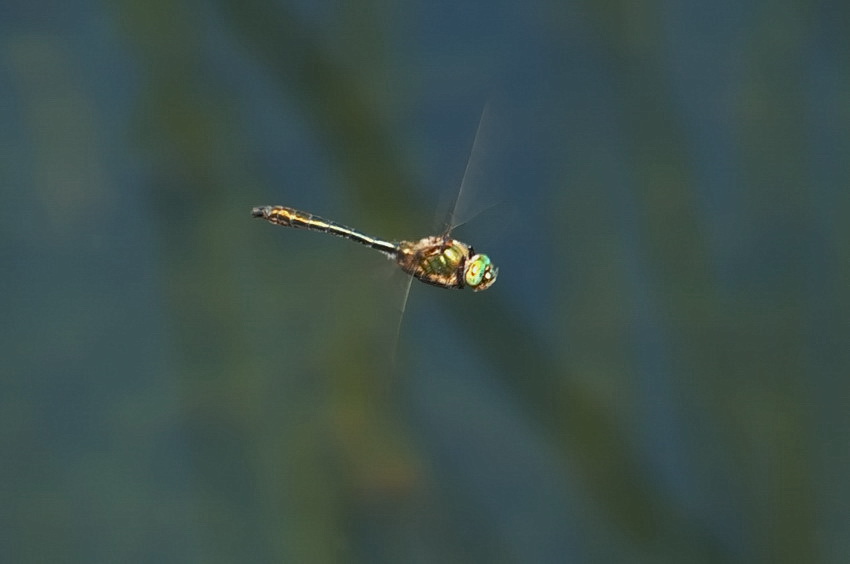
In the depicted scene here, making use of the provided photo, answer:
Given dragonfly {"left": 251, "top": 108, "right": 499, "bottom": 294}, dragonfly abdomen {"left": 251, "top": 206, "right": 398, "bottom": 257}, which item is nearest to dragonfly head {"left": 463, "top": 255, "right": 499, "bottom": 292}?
dragonfly {"left": 251, "top": 108, "right": 499, "bottom": 294}

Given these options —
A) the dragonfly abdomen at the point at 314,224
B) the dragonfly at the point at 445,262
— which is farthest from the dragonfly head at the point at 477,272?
the dragonfly abdomen at the point at 314,224

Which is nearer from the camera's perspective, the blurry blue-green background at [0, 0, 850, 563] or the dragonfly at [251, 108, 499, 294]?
the dragonfly at [251, 108, 499, 294]

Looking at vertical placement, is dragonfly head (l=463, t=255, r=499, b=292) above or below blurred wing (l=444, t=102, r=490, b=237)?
Result: below

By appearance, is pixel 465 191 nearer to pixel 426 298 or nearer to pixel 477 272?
pixel 477 272

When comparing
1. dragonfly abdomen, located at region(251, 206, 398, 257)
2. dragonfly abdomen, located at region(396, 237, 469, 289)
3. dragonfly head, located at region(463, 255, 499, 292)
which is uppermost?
dragonfly abdomen, located at region(251, 206, 398, 257)

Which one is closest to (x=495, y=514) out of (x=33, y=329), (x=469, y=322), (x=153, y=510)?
(x=469, y=322)

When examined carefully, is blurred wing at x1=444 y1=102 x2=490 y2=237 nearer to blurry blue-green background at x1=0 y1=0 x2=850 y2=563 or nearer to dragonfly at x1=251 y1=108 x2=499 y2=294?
dragonfly at x1=251 y1=108 x2=499 y2=294

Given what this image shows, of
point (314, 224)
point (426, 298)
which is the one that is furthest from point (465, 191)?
point (426, 298)
